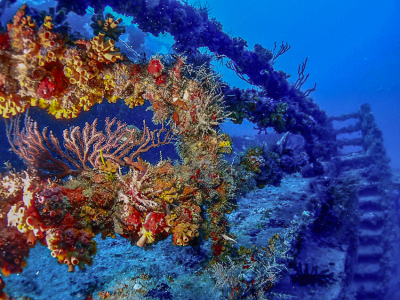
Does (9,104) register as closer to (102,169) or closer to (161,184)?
(102,169)

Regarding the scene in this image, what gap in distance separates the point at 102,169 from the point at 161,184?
0.93 metres

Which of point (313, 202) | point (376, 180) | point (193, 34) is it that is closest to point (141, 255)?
point (313, 202)

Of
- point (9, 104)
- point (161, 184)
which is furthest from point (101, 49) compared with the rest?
point (161, 184)

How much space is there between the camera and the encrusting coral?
8.35 feet

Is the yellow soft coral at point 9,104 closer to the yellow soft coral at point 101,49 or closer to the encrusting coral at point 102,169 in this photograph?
the encrusting coral at point 102,169

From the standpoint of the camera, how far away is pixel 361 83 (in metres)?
113

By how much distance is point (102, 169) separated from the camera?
10.2ft

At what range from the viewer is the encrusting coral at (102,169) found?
2.54 metres

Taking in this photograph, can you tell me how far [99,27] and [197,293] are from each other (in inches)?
191

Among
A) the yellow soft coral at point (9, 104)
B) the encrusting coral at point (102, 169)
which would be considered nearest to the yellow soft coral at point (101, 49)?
the encrusting coral at point (102, 169)

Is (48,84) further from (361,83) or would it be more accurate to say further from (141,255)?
(361,83)

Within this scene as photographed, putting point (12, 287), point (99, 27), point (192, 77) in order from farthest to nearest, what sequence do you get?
1. point (192, 77)
2. point (12, 287)
3. point (99, 27)

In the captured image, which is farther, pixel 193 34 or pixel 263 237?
pixel 193 34

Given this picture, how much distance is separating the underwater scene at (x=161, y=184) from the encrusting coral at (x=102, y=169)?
19 millimetres
